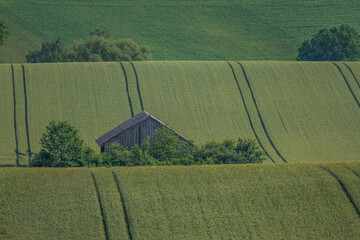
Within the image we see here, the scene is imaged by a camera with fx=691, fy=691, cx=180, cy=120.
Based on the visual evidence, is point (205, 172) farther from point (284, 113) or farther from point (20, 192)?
point (284, 113)

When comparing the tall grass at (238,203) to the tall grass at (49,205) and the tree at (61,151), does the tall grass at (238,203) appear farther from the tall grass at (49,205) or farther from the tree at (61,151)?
the tree at (61,151)

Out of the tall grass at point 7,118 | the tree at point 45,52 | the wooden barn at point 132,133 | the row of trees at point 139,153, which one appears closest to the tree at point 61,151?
the row of trees at point 139,153

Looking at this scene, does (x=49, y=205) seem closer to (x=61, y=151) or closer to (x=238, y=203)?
(x=61, y=151)

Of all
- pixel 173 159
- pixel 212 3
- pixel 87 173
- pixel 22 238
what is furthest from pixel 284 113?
pixel 212 3

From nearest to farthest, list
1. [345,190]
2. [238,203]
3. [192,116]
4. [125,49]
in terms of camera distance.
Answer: [238,203] < [345,190] < [192,116] < [125,49]

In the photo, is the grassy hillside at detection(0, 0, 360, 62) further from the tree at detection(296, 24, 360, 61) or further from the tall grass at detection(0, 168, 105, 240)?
the tall grass at detection(0, 168, 105, 240)

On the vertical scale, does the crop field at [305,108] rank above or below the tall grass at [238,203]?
above

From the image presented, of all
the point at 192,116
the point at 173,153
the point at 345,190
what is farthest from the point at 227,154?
the point at 192,116
